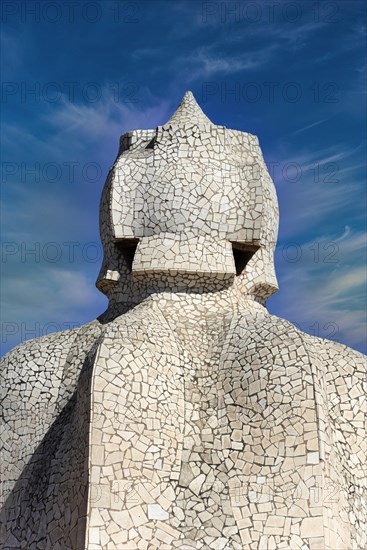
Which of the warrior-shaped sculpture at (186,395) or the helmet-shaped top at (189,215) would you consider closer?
the warrior-shaped sculpture at (186,395)

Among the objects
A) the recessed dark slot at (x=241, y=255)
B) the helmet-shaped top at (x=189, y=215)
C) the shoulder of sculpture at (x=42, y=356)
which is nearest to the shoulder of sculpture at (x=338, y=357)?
the helmet-shaped top at (x=189, y=215)

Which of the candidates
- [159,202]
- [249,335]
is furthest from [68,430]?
[159,202]

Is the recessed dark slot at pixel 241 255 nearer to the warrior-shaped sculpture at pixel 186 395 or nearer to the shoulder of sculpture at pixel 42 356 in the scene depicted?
the warrior-shaped sculpture at pixel 186 395

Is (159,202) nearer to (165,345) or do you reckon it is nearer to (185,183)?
(185,183)

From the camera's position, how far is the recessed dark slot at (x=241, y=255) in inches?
479

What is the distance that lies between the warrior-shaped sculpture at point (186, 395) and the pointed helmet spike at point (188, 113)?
0.22ft

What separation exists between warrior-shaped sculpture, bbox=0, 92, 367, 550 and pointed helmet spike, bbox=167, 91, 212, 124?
67 mm

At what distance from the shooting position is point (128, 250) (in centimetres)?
1240

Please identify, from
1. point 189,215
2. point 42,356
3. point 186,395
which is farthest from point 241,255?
point 42,356

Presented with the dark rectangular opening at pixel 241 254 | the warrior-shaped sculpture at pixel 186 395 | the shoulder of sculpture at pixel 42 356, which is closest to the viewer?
the warrior-shaped sculpture at pixel 186 395

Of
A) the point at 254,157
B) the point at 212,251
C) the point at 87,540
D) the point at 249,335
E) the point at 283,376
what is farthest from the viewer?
the point at 254,157

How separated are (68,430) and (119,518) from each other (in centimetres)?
185

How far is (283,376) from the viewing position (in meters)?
9.83

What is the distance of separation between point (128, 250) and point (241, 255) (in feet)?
5.66
